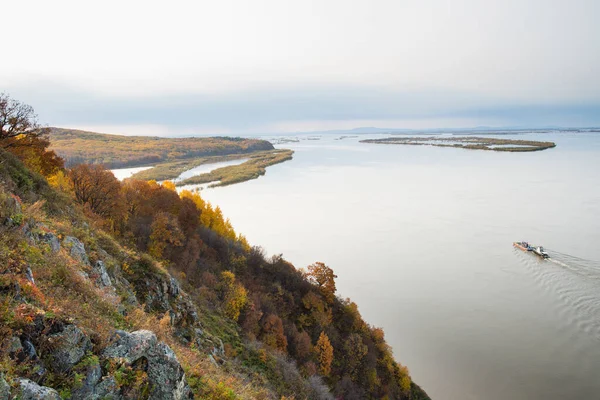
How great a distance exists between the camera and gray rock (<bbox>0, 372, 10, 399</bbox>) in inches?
172

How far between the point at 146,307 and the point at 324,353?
1598 cm

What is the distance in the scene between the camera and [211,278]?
2459cm

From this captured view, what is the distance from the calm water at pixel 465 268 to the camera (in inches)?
926

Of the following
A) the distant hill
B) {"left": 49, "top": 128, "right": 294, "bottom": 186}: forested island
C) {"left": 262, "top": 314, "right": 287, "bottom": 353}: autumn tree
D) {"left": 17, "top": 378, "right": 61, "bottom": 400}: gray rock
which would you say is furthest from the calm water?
the distant hill

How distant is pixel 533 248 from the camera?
38.6 m

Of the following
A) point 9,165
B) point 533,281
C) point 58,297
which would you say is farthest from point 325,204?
point 58,297

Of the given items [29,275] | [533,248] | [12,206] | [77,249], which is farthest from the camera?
[533,248]

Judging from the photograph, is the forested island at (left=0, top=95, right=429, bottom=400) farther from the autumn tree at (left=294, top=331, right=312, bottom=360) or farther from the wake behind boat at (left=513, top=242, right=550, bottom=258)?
the wake behind boat at (left=513, top=242, right=550, bottom=258)

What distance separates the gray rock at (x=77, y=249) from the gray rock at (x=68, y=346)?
17.9 feet

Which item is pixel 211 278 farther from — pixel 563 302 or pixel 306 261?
pixel 563 302

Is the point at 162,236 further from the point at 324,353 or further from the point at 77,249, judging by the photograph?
the point at 324,353

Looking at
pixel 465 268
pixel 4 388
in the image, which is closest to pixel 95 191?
pixel 4 388

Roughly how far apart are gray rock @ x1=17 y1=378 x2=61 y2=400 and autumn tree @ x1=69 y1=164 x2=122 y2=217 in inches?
814

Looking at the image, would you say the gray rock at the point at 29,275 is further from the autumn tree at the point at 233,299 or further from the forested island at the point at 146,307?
the autumn tree at the point at 233,299
